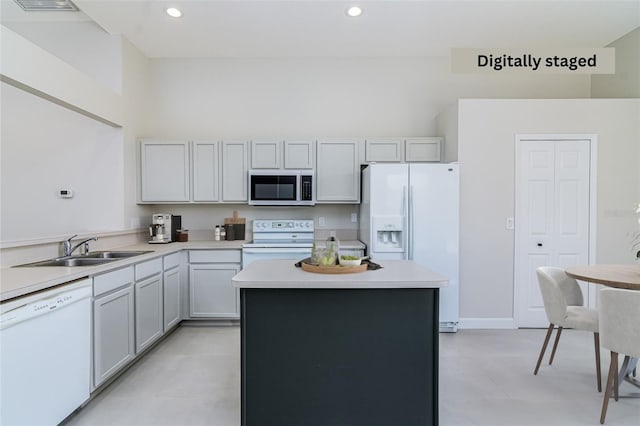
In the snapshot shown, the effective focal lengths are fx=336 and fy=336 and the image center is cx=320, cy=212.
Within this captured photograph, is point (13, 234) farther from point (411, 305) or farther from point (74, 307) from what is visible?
point (411, 305)

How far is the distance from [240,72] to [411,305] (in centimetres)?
382

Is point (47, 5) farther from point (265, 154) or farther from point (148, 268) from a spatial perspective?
point (148, 268)

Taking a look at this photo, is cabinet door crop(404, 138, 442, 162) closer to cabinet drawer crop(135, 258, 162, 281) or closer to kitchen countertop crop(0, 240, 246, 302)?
cabinet drawer crop(135, 258, 162, 281)

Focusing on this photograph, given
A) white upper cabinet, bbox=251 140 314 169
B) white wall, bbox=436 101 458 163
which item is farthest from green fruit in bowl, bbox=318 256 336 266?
white wall, bbox=436 101 458 163

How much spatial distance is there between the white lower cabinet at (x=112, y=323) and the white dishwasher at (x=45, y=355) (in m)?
0.11

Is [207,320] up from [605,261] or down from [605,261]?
down

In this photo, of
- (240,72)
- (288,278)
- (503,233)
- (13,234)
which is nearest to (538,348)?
(503,233)

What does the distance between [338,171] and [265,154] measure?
2.98ft

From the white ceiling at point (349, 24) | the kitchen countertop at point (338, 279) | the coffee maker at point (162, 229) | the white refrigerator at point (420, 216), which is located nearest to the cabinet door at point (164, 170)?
the coffee maker at point (162, 229)

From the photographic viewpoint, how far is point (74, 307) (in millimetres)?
2033

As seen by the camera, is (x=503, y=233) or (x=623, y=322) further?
(x=503, y=233)

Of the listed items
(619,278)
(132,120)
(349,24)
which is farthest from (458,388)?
(132,120)

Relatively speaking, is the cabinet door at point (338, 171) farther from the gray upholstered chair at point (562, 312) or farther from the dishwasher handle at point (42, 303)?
the dishwasher handle at point (42, 303)

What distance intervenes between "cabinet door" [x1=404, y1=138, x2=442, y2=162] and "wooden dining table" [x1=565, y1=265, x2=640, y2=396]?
6.54ft
